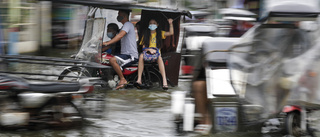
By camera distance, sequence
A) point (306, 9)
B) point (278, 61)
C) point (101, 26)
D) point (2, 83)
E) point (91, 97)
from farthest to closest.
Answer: point (101, 26) → point (91, 97) → point (2, 83) → point (278, 61) → point (306, 9)

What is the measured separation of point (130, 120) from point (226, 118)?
6.09 ft

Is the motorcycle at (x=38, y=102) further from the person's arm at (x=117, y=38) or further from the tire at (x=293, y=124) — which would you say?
the person's arm at (x=117, y=38)

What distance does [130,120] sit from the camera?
6.96 meters

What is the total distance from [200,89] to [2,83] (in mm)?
2240

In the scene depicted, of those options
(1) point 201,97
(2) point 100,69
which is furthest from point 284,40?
(2) point 100,69

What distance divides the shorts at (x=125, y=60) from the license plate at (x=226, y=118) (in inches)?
171

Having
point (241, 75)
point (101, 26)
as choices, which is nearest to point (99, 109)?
point (241, 75)

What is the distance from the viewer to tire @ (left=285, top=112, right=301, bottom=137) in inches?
237

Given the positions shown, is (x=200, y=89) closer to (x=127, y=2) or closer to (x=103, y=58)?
(x=127, y=2)

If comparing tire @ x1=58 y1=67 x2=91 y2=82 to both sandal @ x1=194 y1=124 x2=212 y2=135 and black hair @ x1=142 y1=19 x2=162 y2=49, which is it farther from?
sandal @ x1=194 y1=124 x2=212 y2=135

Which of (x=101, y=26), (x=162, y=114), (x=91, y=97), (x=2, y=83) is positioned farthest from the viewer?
(x=101, y=26)

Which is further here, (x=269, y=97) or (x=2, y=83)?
(x=2, y=83)

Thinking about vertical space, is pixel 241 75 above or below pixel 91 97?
above

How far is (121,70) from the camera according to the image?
9602 mm
